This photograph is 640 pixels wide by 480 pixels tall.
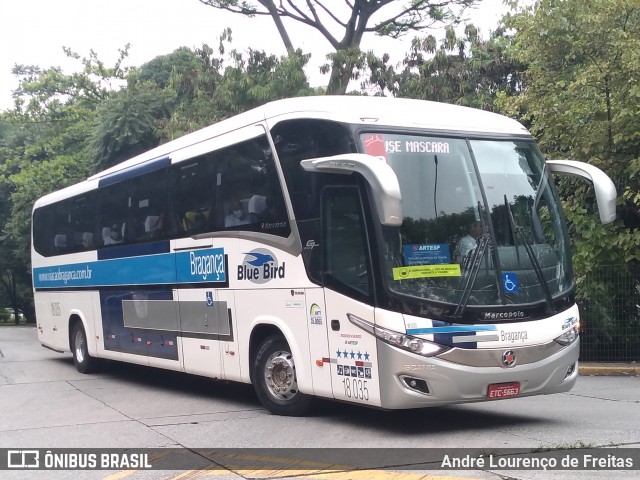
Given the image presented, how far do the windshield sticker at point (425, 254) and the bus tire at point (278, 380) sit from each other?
2.22m

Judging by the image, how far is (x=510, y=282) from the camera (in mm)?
8586

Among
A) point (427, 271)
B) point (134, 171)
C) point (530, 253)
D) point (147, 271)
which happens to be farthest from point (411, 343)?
point (134, 171)

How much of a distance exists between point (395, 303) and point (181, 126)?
706 inches

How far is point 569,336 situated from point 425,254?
2001 millimetres

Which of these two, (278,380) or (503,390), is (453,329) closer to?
(503,390)

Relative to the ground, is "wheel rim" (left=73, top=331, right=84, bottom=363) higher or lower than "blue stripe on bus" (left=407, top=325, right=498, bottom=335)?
lower

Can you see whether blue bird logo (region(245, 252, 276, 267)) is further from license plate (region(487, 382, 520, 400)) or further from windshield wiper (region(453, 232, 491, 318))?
license plate (region(487, 382, 520, 400))

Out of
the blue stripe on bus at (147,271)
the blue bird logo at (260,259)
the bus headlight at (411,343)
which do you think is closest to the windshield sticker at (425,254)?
the bus headlight at (411,343)

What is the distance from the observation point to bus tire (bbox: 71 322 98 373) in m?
16.1

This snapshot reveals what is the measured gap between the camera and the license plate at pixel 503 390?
8445mm

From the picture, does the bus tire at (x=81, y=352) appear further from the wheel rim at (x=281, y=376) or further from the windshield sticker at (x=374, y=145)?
the windshield sticker at (x=374, y=145)

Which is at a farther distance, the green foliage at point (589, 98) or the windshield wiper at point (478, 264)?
the green foliage at point (589, 98)

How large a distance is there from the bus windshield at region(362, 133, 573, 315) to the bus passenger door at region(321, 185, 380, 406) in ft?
1.24

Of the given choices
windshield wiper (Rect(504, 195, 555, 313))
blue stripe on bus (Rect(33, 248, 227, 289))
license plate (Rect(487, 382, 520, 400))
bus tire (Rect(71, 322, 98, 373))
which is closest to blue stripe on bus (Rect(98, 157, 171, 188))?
blue stripe on bus (Rect(33, 248, 227, 289))
